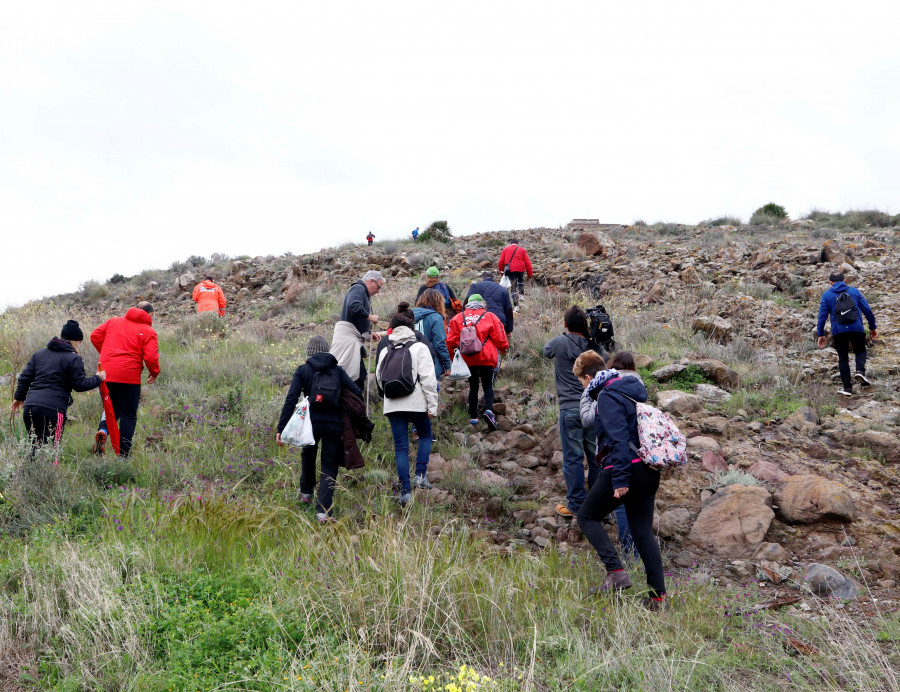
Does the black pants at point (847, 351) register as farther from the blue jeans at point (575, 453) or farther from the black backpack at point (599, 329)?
the blue jeans at point (575, 453)

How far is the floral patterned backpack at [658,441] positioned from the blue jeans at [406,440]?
2393 millimetres

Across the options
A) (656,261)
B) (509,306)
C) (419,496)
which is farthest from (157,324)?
(656,261)

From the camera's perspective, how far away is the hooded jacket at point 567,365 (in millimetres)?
5781

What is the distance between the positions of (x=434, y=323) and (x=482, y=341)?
2.15 ft

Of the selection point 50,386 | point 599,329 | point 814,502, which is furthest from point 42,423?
point 814,502

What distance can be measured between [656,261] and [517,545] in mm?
12118

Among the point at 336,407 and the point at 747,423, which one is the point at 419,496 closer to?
the point at 336,407

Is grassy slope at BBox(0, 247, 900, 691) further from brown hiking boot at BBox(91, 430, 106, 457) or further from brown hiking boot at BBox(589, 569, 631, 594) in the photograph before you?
brown hiking boot at BBox(91, 430, 106, 457)

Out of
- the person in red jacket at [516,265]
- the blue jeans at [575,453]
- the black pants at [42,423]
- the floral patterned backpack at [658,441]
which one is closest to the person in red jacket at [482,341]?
the blue jeans at [575,453]

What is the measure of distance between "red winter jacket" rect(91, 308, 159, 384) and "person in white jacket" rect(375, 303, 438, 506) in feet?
9.84

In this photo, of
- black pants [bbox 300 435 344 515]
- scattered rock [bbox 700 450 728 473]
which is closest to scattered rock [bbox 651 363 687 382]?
scattered rock [bbox 700 450 728 473]

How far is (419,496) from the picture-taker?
6.23 meters

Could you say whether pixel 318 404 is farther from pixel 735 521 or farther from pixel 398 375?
pixel 735 521

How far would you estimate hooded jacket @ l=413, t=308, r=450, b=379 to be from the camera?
23.8 ft
